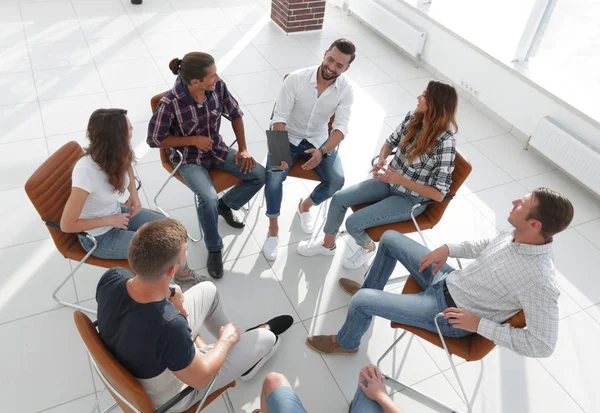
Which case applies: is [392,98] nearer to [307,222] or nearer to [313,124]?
[313,124]

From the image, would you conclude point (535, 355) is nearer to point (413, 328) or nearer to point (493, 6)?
point (413, 328)

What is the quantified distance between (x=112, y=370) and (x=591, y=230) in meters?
3.41

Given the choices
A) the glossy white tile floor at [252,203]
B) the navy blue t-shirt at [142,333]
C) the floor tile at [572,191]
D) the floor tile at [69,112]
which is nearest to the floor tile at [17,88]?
the glossy white tile floor at [252,203]

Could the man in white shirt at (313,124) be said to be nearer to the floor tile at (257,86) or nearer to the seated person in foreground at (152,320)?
the seated person in foreground at (152,320)

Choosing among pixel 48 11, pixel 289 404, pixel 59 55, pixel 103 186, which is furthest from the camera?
pixel 48 11

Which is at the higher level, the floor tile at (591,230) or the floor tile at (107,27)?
the floor tile at (591,230)

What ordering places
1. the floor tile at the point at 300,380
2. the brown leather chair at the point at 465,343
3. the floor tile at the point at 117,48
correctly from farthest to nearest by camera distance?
the floor tile at the point at 117,48 → the floor tile at the point at 300,380 → the brown leather chair at the point at 465,343

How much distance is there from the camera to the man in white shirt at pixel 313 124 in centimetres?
288

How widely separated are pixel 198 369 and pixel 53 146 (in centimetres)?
265

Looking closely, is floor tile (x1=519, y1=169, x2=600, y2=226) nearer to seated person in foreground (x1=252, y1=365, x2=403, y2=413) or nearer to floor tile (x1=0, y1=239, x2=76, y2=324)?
seated person in foreground (x1=252, y1=365, x2=403, y2=413)

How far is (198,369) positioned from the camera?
170 centimetres

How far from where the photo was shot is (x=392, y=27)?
5.36m

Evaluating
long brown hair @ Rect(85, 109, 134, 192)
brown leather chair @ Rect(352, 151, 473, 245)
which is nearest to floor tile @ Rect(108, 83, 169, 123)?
long brown hair @ Rect(85, 109, 134, 192)

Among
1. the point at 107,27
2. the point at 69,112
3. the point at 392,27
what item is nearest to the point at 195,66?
the point at 69,112
